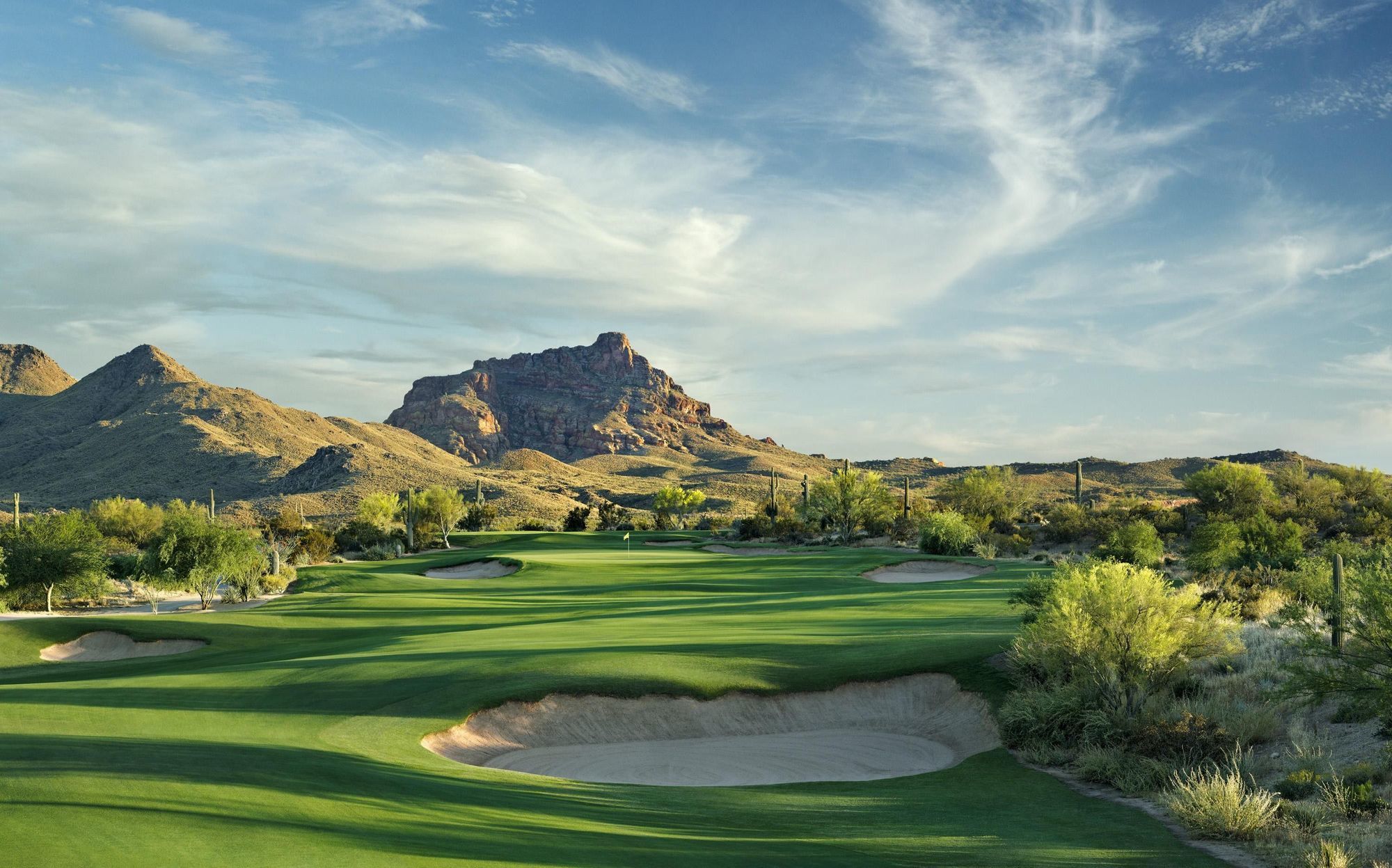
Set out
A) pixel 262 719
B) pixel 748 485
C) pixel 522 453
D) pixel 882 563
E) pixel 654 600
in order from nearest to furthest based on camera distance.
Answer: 1. pixel 262 719
2. pixel 654 600
3. pixel 882 563
4. pixel 748 485
5. pixel 522 453

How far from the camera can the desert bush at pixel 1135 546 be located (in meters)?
33.6

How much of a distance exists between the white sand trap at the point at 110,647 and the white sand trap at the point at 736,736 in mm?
14391

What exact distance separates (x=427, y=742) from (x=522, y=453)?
5533 inches

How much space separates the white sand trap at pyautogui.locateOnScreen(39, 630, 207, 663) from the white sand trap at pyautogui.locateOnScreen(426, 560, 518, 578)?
1872cm

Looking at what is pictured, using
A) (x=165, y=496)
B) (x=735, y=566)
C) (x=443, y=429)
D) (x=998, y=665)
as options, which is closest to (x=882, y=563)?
(x=735, y=566)

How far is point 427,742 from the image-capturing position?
14609 millimetres

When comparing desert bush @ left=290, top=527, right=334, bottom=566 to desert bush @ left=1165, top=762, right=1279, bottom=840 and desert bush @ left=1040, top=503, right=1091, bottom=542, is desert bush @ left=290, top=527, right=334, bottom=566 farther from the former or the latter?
desert bush @ left=1165, top=762, right=1279, bottom=840

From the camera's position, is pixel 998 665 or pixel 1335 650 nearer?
pixel 1335 650

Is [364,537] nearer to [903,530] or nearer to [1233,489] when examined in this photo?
[903,530]

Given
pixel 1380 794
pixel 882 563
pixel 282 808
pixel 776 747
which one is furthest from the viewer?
pixel 882 563

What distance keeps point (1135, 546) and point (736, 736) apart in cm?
2563

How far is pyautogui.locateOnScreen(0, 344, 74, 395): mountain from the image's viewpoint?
160m

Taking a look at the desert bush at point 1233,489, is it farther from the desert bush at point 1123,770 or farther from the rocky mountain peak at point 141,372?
the rocky mountain peak at point 141,372

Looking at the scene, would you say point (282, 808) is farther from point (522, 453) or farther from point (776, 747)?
point (522, 453)
